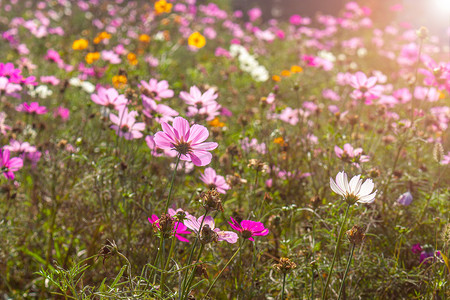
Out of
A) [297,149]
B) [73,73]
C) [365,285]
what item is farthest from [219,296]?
[73,73]

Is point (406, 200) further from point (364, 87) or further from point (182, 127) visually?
point (182, 127)

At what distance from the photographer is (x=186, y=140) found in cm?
100

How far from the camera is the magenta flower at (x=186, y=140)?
96cm

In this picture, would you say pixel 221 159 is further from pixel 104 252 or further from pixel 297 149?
pixel 104 252

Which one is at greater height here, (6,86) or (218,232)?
(218,232)

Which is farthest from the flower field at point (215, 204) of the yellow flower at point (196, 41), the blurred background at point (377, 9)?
the blurred background at point (377, 9)

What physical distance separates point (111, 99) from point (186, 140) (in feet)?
2.50

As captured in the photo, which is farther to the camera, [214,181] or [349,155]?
[349,155]

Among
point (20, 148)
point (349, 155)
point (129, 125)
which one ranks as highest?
point (349, 155)

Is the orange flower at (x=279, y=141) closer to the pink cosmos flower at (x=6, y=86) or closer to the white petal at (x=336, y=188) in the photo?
the white petal at (x=336, y=188)

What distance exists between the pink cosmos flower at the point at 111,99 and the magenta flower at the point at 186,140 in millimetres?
714

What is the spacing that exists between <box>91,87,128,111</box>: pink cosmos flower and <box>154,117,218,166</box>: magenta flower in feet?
2.34

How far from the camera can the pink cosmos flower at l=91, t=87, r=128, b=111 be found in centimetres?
162

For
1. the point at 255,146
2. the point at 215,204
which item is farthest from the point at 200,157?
the point at 255,146
